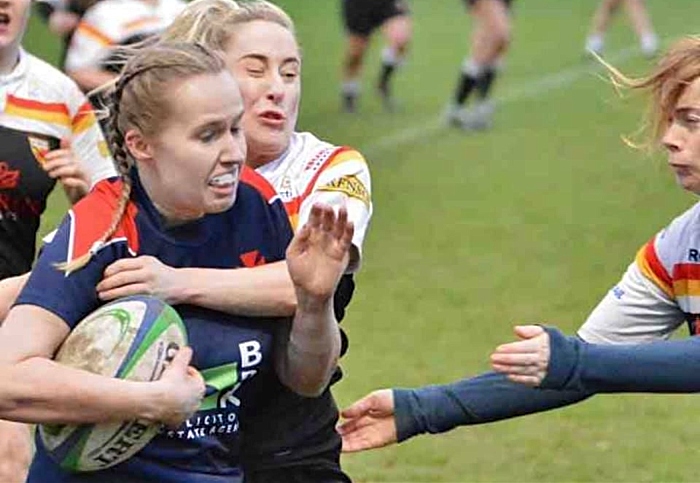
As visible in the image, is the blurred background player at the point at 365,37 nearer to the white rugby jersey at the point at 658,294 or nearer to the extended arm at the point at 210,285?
the white rugby jersey at the point at 658,294

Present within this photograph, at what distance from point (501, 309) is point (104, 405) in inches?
259

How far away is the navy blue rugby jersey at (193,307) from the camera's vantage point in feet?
13.0

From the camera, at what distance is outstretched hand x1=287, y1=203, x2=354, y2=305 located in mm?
3895

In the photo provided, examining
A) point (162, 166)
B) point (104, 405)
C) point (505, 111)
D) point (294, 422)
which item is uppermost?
point (162, 166)

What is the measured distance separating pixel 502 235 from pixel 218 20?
7.76 metres

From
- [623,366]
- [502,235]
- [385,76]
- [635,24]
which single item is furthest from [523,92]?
[623,366]

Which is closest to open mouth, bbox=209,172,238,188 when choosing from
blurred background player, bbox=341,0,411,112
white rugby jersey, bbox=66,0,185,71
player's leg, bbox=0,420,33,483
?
player's leg, bbox=0,420,33,483

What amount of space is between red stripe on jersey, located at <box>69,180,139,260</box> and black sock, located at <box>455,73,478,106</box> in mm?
12353

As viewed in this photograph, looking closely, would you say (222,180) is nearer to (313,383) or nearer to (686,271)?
(313,383)

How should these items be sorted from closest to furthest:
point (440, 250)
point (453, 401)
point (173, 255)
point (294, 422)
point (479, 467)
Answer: point (173, 255) < point (294, 422) < point (453, 401) < point (479, 467) < point (440, 250)

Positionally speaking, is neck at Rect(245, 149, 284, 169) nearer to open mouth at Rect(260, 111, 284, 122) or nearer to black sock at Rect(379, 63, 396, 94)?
open mouth at Rect(260, 111, 284, 122)

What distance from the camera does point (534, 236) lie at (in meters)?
12.3

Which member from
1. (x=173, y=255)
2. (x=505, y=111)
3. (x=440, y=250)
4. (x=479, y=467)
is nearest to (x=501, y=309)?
(x=440, y=250)

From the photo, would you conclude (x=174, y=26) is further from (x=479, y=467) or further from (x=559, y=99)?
(x=559, y=99)
